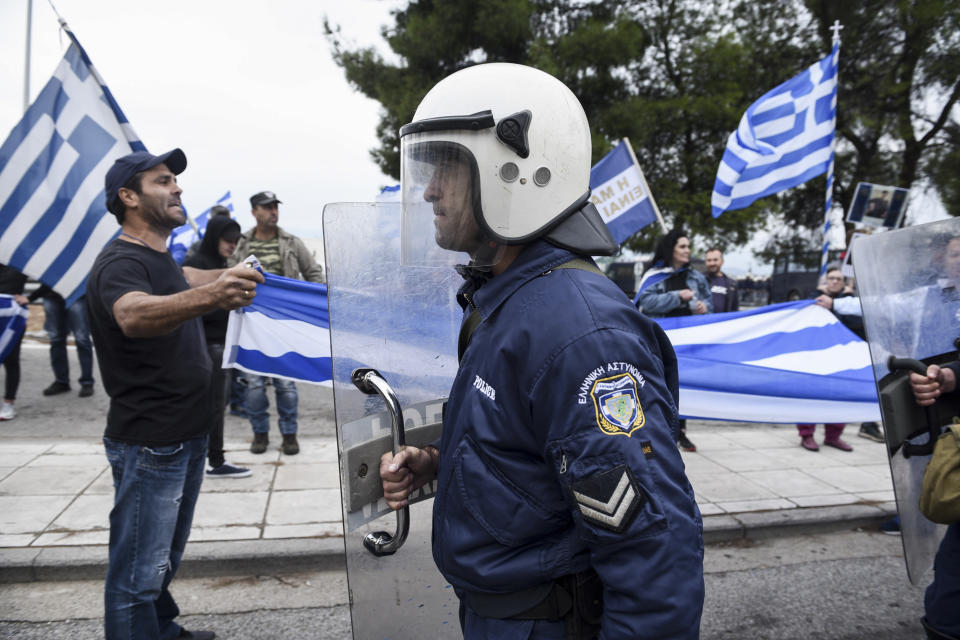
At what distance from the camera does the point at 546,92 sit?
148 centimetres

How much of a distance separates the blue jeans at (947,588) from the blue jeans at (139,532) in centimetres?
296

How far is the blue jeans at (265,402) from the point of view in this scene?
18.1ft

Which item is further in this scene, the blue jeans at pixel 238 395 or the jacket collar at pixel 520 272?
the blue jeans at pixel 238 395

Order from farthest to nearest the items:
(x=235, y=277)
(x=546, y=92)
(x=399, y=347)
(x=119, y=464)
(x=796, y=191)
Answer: (x=796, y=191), (x=119, y=464), (x=235, y=277), (x=399, y=347), (x=546, y=92)

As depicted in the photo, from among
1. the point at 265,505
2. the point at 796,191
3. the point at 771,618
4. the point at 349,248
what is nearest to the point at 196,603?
the point at 265,505

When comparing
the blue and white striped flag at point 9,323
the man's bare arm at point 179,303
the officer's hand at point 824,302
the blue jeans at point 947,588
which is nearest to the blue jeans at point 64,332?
the blue and white striped flag at point 9,323

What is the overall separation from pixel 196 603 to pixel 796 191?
20.1 m

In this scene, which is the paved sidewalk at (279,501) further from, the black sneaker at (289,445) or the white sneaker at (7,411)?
the white sneaker at (7,411)

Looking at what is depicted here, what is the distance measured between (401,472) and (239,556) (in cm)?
275

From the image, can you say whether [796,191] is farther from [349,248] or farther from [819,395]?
[349,248]

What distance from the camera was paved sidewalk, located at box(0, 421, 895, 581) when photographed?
3.81 metres

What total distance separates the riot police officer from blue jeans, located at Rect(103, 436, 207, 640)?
135cm

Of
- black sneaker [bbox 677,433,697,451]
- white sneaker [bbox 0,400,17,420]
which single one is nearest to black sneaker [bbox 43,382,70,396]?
white sneaker [bbox 0,400,17,420]

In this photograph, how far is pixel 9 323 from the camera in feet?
14.9
